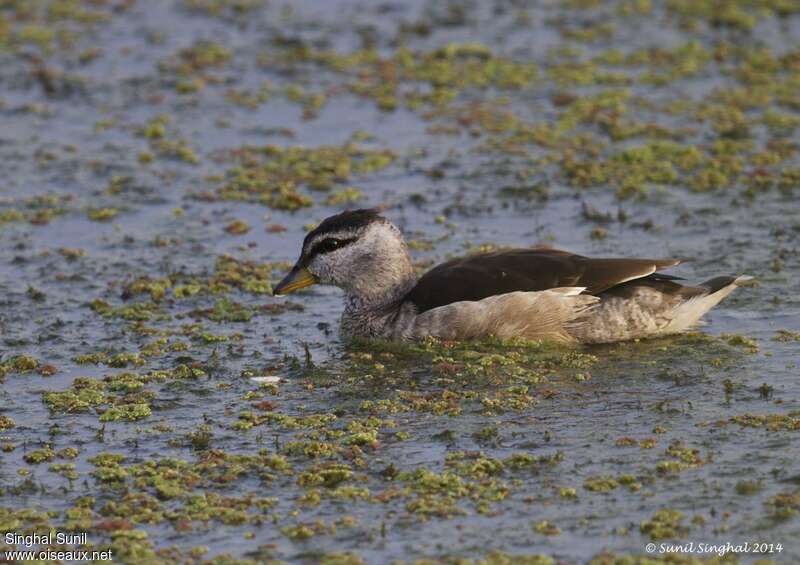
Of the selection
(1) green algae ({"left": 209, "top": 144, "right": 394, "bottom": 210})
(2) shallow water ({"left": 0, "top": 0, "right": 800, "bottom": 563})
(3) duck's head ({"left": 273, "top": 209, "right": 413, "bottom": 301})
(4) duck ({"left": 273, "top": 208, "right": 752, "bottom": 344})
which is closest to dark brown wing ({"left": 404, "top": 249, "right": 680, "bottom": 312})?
(4) duck ({"left": 273, "top": 208, "right": 752, "bottom": 344})

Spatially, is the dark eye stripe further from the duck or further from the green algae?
the green algae

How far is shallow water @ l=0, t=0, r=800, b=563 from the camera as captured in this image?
8.04 m

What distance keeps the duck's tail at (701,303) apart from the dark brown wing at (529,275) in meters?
0.34

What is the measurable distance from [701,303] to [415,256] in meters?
2.94

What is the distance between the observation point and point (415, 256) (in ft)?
42.1

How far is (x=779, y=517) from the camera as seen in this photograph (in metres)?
7.68

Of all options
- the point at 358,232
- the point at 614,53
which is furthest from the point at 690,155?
the point at 358,232

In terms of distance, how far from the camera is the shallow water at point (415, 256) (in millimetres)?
8039

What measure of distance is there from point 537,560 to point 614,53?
11040mm

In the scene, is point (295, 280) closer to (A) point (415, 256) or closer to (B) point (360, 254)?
(B) point (360, 254)

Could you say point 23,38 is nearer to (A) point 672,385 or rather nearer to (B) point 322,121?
(B) point 322,121

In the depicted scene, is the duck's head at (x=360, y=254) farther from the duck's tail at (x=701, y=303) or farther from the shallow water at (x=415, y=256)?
the duck's tail at (x=701, y=303)

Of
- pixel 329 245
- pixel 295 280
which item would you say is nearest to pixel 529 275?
pixel 329 245

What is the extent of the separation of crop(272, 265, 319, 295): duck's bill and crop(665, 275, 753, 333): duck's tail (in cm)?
283
